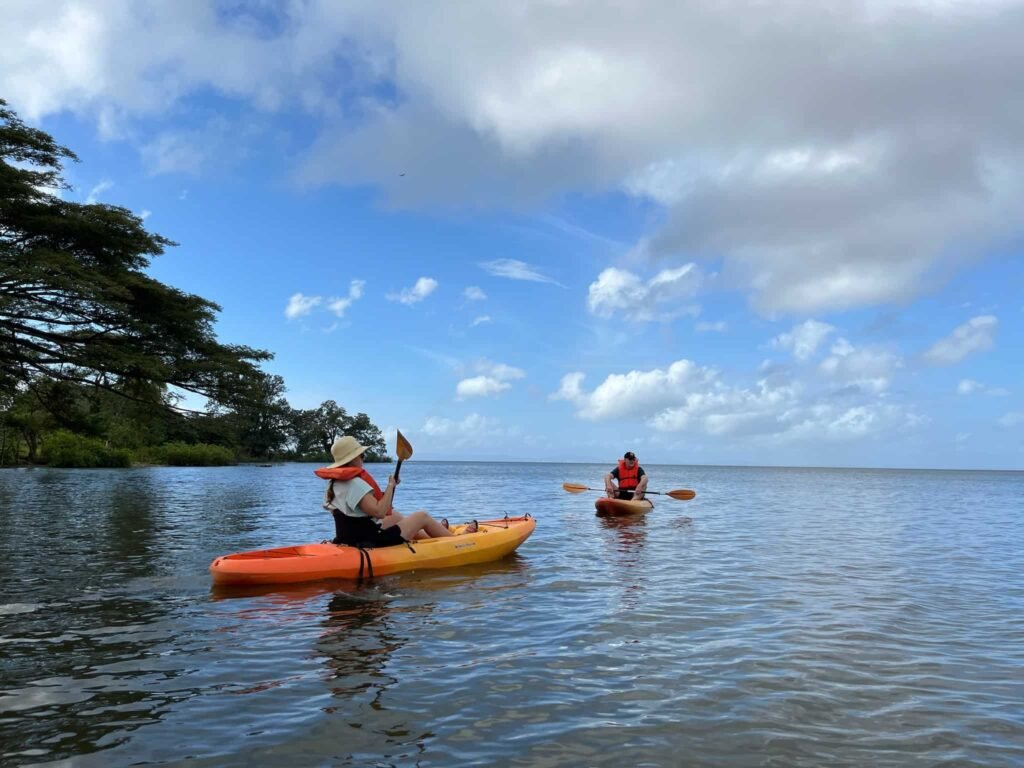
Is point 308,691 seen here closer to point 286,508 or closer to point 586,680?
point 586,680

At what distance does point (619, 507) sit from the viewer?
1709 centimetres

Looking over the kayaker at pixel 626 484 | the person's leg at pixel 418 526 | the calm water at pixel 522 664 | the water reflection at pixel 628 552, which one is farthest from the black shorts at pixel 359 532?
the kayaker at pixel 626 484

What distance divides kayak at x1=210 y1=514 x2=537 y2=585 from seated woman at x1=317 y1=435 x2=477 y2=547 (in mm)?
156

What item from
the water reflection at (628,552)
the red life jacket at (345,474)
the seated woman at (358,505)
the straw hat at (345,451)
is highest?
the straw hat at (345,451)

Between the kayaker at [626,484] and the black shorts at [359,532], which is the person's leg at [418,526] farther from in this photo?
the kayaker at [626,484]

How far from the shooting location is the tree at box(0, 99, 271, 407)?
16.3 m

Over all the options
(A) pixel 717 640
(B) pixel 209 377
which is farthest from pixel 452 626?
(B) pixel 209 377

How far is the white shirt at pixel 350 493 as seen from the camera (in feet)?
27.3

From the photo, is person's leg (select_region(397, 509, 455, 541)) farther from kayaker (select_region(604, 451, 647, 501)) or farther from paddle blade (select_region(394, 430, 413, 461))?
kayaker (select_region(604, 451, 647, 501))

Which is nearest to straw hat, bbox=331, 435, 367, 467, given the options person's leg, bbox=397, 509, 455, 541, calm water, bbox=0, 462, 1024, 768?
person's leg, bbox=397, 509, 455, 541

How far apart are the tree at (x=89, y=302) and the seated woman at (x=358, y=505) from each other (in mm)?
10778

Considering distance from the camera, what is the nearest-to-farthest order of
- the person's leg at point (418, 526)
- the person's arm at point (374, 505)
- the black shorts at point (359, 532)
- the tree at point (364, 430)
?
the person's arm at point (374, 505) → the black shorts at point (359, 532) → the person's leg at point (418, 526) → the tree at point (364, 430)

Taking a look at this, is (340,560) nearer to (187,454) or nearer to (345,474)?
(345,474)

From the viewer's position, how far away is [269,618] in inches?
258
